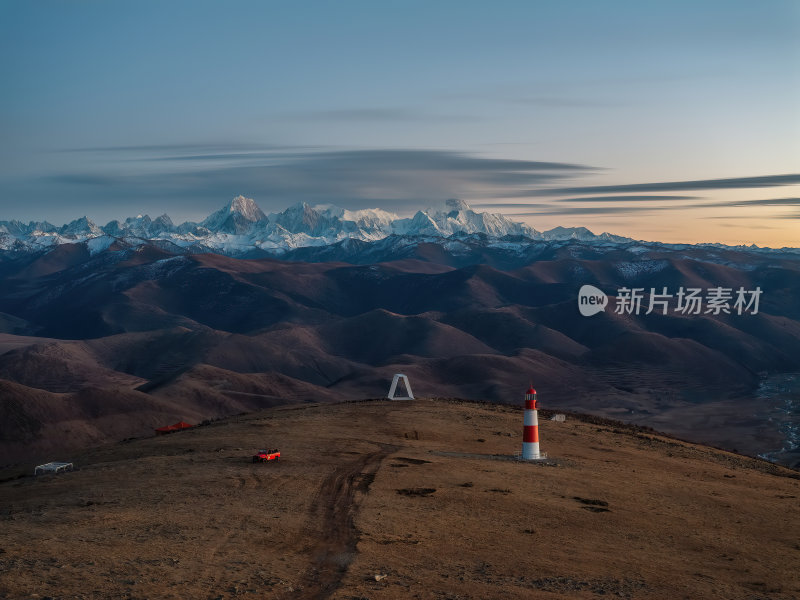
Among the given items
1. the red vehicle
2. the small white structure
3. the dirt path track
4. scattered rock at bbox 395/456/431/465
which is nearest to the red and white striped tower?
scattered rock at bbox 395/456/431/465

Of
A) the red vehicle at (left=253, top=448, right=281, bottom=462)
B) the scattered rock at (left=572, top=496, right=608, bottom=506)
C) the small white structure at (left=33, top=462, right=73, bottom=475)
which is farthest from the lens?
the small white structure at (left=33, top=462, right=73, bottom=475)

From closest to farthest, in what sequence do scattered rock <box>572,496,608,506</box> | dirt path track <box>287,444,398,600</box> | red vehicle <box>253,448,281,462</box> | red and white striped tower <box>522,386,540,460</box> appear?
dirt path track <box>287,444,398,600</box>, scattered rock <box>572,496,608,506</box>, red vehicle <box>253,448,281,462</box>, red and white striped tower <box>522,386,540,460</box>

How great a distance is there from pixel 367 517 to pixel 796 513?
13753 millimetres

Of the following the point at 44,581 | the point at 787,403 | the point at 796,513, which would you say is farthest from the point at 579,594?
the point at 787,403

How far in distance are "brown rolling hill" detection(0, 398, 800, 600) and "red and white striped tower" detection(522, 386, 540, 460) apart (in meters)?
0.97

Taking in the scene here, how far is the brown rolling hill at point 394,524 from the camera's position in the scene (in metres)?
15.6

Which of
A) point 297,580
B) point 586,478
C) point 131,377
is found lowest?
point 131,377

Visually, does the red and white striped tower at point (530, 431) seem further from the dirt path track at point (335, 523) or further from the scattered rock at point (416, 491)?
the scattered rock at point (416, 491)

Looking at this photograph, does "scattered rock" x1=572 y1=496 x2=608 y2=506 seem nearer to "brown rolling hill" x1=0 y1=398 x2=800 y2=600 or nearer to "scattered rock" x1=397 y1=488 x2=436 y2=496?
"brown rolling hill" x1=0 y1=398 x2=800 y2=600

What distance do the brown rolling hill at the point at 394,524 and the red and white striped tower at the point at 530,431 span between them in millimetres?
970

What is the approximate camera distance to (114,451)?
33.7m

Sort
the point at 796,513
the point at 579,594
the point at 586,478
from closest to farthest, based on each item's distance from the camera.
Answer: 1. the point at 579,594
2. the point at 796,513
3. the point at 586,478

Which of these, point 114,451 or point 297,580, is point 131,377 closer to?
point 114,451

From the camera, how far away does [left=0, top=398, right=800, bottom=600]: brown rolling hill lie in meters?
15.6
